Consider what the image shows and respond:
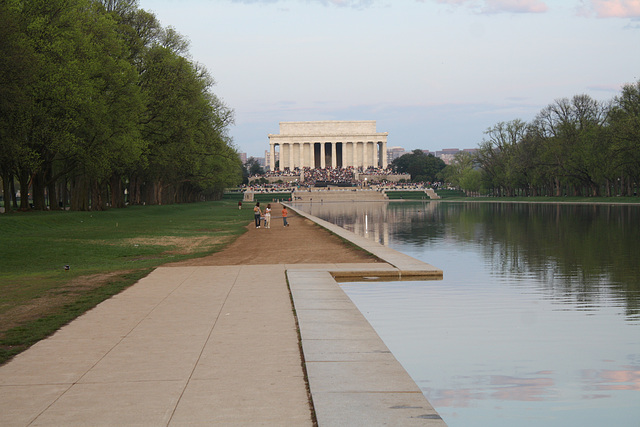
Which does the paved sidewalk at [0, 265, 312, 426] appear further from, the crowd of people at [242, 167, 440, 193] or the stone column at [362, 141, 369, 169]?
the stone column at [362, 141, 369, 169]

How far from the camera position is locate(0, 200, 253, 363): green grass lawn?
11148mm

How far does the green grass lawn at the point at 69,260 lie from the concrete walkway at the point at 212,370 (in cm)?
71

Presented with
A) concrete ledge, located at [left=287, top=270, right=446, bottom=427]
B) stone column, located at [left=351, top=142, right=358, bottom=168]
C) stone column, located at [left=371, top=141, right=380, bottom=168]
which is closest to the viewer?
concrete ledge, located at [left=287, top=270, right=446, bottom=427]

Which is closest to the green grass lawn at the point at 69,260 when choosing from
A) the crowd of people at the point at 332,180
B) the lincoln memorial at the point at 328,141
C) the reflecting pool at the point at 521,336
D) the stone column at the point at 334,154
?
the reflecting pool at the point at 521,336

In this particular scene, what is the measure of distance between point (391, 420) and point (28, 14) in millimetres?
38557

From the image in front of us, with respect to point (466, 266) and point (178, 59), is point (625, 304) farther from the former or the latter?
point (178, 59)

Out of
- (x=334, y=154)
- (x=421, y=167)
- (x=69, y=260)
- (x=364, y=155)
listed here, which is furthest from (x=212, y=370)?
(x=334, y=154)

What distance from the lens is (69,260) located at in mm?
20703

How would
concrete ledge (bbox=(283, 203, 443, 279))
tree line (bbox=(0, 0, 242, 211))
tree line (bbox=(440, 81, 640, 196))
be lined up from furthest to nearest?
tree line (bbox=(440, 81, 640, 196))
tree line (bbox=(0, 0, 242, 211))
concrete ledge (bbox=(283, 203, 443, 279))

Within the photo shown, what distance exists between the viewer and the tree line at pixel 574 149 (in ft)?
235

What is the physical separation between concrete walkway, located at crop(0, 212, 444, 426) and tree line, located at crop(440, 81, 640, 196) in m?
63.3

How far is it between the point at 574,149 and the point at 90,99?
59.2 m

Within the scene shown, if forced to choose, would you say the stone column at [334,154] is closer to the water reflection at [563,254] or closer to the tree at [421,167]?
the tree at [421,167]

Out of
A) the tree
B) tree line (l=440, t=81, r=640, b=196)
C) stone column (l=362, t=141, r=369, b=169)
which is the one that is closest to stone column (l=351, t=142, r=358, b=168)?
stone column (l=362, t=141, r=369, b=169)
